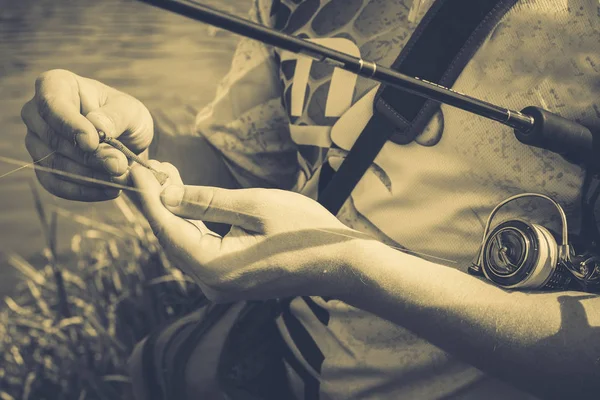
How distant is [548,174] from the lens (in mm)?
396

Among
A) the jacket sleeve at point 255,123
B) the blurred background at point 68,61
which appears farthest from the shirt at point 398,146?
the blurred background at point 68,61

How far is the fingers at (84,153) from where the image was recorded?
0.38 metres

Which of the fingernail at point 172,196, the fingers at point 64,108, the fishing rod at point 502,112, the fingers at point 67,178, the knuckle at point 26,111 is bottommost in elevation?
the fingers at point 67,178

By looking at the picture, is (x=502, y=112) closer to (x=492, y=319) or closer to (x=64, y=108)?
(x=492, y=319)

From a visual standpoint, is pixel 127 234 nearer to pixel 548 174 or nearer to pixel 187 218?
pixel 187 218

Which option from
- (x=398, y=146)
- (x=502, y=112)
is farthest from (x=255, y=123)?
(x=502, y=112)

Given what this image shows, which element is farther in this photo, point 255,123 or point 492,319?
point 255,123

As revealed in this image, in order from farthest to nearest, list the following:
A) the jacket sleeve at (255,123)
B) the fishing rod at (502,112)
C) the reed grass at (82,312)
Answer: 1. the jacket sleeve at (255,123)
2. the reed grass at (82,312)
3. the fishing rod at (502,112)

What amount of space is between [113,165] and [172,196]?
50mm

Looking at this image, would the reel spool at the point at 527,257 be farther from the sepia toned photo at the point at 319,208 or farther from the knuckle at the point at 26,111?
the knuckle at the point at 26,111

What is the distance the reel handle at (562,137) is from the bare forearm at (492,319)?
0.33 ft

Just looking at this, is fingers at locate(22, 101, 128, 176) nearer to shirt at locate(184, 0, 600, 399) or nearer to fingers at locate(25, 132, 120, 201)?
fingers at locate(25, 132, 120, 201)

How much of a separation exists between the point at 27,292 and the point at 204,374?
20 cm

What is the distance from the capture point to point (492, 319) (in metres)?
0.37
